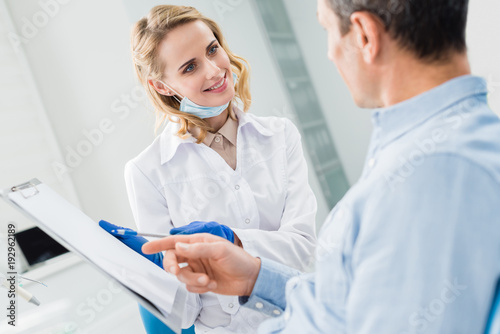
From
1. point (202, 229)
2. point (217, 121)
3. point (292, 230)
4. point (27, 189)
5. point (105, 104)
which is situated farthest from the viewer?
point (105, 104)

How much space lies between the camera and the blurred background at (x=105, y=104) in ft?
8.45

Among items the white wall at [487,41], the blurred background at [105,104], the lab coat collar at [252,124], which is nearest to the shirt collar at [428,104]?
the lab coat collar at [252,124]

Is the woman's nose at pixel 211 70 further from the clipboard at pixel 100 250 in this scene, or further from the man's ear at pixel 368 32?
the man's ear at pixel 368 32

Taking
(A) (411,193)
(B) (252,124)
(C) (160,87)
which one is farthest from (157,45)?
(A) (411,193)

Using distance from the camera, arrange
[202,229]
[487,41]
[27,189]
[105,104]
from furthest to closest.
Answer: [105,104] → [487,41] → [202,229] → [27,189]

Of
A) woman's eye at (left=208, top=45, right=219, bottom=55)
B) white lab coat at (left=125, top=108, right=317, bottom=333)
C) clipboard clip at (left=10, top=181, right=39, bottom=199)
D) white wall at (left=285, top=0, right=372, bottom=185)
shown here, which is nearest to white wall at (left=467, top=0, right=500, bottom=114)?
white wall at (left=285, top=0, right=372, bottom=185)

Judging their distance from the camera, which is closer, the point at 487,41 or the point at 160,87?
the point at 160,87

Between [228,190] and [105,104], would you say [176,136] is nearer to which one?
[228,190]

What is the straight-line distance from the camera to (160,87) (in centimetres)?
161

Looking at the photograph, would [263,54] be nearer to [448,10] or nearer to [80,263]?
[80,263]

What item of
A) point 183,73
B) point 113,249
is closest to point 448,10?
point 113,249

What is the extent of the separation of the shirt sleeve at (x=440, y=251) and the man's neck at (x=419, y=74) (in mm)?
159

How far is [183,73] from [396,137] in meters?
0.96

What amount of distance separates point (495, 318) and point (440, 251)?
0.12m
